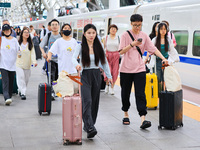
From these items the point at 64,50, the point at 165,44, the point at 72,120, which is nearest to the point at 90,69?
the point at 72,120

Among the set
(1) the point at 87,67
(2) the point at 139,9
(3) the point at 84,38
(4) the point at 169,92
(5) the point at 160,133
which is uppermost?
(2) the point at 139,9

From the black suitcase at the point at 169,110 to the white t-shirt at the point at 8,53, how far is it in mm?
3572

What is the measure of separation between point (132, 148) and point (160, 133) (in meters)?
0.98

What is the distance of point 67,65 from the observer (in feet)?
26.8

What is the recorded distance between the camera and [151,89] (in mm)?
8164

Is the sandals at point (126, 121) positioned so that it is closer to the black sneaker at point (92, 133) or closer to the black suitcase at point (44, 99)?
the black sneaker at point (92, 133)

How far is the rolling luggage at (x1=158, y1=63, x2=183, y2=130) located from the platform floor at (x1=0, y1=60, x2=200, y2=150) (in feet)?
0.38

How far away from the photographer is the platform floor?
565 cm

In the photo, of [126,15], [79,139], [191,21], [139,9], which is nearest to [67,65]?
[79,139]

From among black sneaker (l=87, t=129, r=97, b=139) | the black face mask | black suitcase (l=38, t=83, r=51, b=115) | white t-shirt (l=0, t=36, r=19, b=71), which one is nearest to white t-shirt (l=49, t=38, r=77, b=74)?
the black face mask

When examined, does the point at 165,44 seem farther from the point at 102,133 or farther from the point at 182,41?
the point at 182,41

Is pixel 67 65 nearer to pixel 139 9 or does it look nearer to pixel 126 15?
pixel 139 9

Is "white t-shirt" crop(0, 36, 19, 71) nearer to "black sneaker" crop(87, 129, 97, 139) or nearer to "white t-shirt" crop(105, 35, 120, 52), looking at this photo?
"white t-shirt" crop(105, 35, 120, 52)

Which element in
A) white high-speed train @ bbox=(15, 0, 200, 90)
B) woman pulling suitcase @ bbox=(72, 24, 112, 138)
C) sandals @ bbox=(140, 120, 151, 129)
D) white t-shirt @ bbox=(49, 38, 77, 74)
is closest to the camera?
woman pulling suitcase @ bbox=(72, 24, 112, 138)
